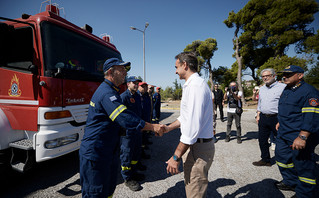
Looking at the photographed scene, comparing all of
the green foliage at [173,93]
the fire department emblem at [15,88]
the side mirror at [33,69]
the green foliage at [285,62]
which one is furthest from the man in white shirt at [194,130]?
the green foliage at [173,93]

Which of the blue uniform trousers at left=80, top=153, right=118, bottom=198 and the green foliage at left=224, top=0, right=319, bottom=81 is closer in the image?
the blue uniform trousers at left=80, top=153, right=118, bottom=198

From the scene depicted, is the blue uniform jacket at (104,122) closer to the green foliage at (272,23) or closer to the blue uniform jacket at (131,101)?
the blue uniform jacket at (131,101)

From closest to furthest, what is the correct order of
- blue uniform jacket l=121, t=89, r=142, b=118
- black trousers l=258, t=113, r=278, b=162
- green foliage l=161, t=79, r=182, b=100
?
blue uniform jacket l=121, t=89, r=142, b=118 < black trousers l=258, t=113, r=278, b=162 < green foliage l=161, t=79, r=182, b=100

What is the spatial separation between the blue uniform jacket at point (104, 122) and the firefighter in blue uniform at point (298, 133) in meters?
2.37

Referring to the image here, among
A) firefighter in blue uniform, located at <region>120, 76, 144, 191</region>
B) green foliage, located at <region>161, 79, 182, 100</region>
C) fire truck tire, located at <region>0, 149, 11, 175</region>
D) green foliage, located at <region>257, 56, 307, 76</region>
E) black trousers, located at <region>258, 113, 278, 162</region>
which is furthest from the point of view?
green foliage, located at <region>161, 79, 182, 100</region>

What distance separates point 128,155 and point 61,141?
117 centimetres

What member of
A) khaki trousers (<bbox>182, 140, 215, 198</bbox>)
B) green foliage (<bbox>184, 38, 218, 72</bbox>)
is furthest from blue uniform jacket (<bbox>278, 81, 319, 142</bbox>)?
green foliage (<bbox>184, 38, 218, 72</bbox>)

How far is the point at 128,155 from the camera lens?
2.61 metres

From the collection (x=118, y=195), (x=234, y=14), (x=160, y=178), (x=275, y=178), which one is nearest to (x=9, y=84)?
(x=118, y=195)

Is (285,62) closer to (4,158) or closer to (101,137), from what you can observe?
(101,137)

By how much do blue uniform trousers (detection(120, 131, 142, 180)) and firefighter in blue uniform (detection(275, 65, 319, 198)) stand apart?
8.56 ft

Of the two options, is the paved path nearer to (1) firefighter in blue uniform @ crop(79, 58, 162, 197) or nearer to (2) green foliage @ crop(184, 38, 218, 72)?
(1) firefighter in blue uniform @ crop(79, 58, 162, 197)

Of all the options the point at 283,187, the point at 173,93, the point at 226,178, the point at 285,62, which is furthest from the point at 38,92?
the point at 173,93

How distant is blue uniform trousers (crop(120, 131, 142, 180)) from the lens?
8.52 ft
